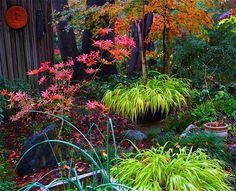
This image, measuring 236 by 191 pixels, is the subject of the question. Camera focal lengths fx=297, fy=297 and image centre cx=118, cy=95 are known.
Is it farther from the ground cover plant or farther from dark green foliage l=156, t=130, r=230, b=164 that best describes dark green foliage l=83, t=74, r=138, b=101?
dark green foliage l=156, t=130, r=230, b=164

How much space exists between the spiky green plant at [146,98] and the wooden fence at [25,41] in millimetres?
2045

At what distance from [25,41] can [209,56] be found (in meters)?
4.00

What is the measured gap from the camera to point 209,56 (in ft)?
22.2

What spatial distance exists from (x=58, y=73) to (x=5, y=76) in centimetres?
227

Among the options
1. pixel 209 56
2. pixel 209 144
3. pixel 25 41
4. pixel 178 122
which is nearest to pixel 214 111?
pixel 178 122

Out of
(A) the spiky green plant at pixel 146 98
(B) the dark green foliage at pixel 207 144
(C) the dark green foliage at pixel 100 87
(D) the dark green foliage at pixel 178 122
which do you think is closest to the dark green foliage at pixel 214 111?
(D) the dark green foliage at pixel 178 122

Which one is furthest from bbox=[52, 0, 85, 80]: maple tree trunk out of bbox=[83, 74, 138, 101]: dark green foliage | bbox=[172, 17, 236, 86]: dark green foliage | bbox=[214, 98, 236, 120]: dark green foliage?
bbox=[214, 98, 236, 120]: dark green foliage

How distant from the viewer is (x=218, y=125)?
4254mm

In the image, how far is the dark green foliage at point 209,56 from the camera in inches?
259

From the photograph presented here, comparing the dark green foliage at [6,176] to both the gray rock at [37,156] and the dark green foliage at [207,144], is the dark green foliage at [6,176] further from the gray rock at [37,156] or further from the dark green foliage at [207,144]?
the dark green foliage at [207,144]

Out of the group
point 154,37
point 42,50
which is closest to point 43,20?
point 42,50

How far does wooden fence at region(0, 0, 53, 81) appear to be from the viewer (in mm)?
5250

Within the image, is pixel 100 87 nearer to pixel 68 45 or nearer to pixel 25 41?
pixel 68 45

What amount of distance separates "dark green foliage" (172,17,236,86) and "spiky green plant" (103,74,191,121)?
2.20 meters
